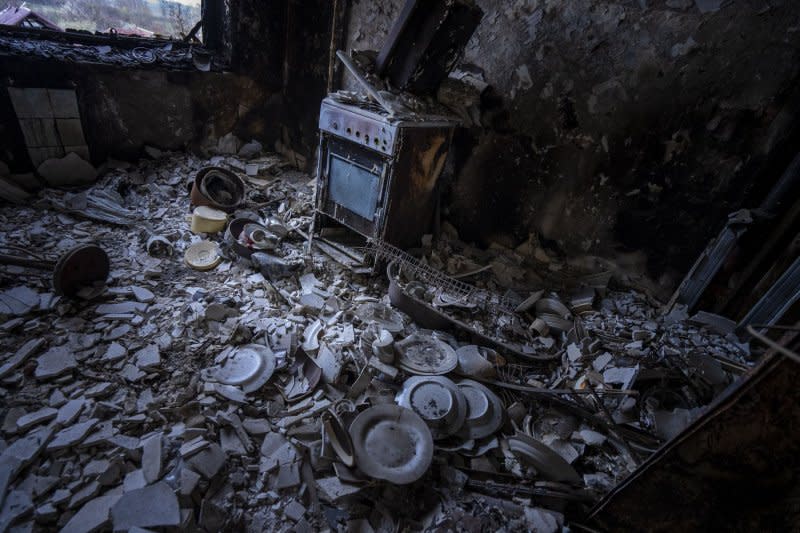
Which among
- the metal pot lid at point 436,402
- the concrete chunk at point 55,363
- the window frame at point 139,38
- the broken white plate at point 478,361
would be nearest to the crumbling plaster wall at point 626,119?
the broken white plate at point 478,361

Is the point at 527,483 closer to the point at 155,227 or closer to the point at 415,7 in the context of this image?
the point at 415,7

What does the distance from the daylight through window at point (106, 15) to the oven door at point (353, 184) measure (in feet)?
13.0

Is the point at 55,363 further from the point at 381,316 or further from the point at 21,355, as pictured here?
the point at 381,316

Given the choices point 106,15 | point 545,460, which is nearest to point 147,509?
point 545,460

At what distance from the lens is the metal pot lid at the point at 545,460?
8.30 feet

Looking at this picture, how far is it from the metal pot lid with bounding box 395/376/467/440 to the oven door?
1.67 meters

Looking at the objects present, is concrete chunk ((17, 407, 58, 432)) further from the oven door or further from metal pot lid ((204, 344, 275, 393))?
the oven door

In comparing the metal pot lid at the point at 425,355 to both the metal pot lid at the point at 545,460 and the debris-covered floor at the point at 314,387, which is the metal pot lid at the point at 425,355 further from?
the metal pot lid at the point at 545,460

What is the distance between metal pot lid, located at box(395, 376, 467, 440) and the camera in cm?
273

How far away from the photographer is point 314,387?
2.98 meters

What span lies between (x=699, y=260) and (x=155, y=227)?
5864 millimetres

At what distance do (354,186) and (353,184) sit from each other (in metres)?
0.02

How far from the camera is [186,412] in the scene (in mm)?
2676

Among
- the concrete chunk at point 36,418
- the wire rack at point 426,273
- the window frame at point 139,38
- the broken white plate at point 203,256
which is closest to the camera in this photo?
the concrete chunk at point 36,418
